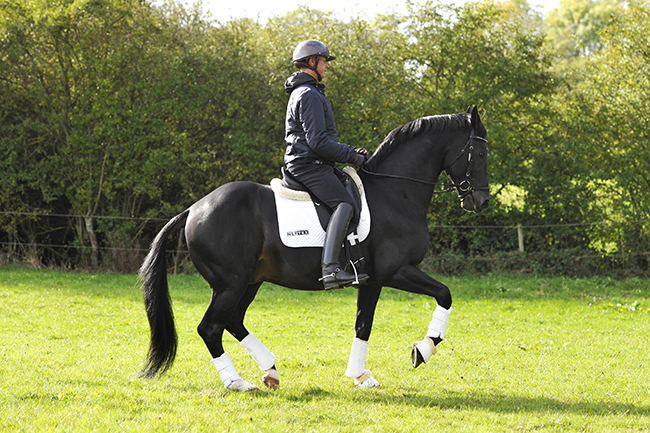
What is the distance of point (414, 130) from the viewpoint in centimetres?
643

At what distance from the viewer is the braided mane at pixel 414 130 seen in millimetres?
6414

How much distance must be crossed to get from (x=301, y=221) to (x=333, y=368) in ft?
6.61

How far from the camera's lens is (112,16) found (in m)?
16.4

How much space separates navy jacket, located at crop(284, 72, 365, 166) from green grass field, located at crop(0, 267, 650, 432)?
2132 mm

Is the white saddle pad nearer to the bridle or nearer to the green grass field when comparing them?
the bridle

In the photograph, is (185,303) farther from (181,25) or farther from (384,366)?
(181,25)

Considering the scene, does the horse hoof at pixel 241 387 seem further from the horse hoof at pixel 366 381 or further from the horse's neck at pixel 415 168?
the horse's neck at pixel 415 168

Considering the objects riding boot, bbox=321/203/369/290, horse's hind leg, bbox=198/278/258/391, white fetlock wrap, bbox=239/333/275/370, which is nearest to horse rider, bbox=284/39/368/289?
riding boot, bbox=321/203/369/290

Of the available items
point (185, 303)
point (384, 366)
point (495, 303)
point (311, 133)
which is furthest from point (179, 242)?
point (311, 133)

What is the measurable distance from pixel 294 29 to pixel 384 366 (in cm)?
1273

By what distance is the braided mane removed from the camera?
6414mm

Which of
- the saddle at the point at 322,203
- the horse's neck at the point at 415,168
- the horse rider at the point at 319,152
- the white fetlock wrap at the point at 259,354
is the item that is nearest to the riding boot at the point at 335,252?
the horse rider at the point at 319,152

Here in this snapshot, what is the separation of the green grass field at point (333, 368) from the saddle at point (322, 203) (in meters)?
1.55

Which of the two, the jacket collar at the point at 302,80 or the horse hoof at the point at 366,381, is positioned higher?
the jacket collar at the point at 302,80
